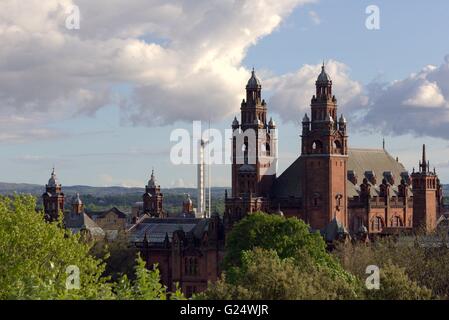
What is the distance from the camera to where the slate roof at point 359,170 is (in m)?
136

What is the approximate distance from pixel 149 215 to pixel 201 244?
143 feet

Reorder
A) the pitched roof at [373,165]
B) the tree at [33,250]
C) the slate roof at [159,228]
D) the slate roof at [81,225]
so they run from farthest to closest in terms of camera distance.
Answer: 1. the slate roof at [81,225]
2. the slate roof at [159,228]
3. the pitched roof at [373,165]
4. the tree at [33,250]

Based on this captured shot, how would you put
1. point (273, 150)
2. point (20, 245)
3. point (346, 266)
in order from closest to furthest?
point (20, 245)
point (346, 266)
point (273, 150)

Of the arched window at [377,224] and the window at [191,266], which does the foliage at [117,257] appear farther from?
the arched window at [377,224]

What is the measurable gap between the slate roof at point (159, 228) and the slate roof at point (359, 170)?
11603 millimetres

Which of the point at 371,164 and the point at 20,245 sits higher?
the point at 371,164

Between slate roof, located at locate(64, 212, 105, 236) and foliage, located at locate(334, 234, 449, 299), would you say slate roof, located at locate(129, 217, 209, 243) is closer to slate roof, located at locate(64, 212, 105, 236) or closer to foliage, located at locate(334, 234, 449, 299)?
slate roof, located at locate(64, 212, 105, 236)

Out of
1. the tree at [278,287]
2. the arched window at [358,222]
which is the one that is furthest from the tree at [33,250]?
the arched window at [358,222]

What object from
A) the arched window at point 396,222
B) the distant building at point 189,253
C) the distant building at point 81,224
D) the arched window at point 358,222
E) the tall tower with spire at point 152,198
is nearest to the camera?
the distant building at point 189,253

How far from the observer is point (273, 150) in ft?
458

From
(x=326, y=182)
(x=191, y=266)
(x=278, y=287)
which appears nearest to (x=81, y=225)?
(x=191, y=266)

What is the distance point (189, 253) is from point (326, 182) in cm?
1907
